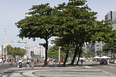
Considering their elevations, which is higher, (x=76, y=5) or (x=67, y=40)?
(x=76, y=5)

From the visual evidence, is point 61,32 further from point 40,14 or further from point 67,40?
point 67,40

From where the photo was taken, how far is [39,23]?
36.2m

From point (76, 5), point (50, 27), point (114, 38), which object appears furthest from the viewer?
point (114, 38)

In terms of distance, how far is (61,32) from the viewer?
37.3 m

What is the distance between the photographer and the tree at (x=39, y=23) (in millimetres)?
36219

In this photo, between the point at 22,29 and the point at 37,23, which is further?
the point at 22,29

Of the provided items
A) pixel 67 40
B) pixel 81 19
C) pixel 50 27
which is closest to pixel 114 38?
pixel 67 40

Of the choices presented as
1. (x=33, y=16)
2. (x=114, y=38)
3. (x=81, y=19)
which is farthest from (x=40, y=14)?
(x=114, y=38)

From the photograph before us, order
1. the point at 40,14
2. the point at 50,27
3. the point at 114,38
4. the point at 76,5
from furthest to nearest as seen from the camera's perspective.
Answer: the point at 114,38, the point at 76,5, the point at 40,14, the point at 50,27

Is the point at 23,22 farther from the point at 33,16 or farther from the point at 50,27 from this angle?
the point at 50,27

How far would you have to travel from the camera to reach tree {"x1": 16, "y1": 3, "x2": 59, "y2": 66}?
119ft

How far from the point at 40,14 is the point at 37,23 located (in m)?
2.46

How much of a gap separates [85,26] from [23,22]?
9398 mm

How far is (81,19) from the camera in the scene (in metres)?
38.1
